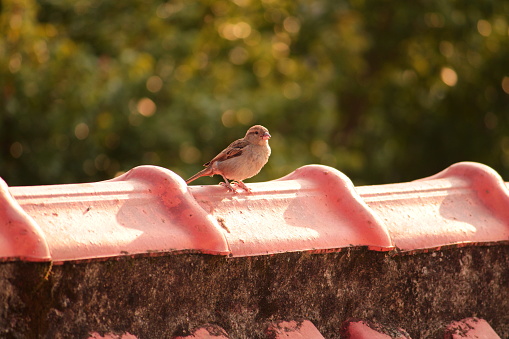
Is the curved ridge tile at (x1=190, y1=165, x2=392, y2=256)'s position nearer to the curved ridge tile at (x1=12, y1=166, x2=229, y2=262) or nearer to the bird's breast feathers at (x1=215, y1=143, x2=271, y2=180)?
the curved ridge tile at (x1=12, y1=166, x2=229, y2=262)

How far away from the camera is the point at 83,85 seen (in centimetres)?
812

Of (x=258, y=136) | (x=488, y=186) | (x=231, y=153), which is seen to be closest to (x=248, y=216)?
(x=488, y=186)

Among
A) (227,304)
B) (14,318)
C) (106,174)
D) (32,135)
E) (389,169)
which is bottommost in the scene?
(389,169)

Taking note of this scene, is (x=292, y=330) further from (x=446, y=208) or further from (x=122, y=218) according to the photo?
(x=446, y=208)

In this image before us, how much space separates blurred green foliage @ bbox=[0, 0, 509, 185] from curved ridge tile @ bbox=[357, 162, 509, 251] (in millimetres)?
4946

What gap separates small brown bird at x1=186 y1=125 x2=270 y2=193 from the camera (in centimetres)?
437

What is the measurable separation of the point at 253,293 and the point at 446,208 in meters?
1.12

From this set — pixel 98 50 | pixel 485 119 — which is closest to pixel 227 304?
pixel 98 50

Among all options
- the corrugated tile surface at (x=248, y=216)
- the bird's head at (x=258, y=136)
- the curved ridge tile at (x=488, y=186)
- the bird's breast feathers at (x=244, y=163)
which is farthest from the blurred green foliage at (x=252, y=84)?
the corrugated tile surface at (x=248, y=216)

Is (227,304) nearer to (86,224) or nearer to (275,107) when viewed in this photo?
(86,224)

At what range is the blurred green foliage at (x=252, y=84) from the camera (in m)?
8.12

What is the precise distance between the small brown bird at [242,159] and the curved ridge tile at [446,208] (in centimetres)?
100

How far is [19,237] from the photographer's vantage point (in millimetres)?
2340

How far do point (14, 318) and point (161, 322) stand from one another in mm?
527
